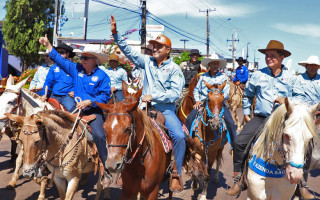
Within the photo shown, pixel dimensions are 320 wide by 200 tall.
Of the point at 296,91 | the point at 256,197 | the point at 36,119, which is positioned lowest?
the point at 256,197

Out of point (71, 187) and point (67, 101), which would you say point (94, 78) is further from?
point (71, 187)

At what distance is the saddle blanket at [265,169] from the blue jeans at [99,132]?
2387 mm

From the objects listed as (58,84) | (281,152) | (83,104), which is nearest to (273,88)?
(281,152)

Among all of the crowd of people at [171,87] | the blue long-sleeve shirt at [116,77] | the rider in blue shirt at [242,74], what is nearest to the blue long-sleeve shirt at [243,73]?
the rider in blue shirt at [242,74]

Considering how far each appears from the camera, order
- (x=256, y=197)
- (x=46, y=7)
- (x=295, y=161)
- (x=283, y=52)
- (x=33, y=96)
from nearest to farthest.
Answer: (x=295, y=161) < (x=256, y=197) < (x=283, y=52) < (x=33, y=96) < (x=46, y=7)

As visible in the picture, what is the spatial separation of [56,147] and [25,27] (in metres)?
24.6

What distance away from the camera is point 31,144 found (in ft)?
13.3

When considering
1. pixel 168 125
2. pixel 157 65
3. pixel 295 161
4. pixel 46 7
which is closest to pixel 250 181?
pixel 295 161

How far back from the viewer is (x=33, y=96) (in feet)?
19.4

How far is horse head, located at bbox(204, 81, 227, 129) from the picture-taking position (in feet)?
20.6

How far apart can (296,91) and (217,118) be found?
1908 mm

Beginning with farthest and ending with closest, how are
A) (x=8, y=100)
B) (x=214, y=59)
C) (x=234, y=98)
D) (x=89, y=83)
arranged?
1. (x=234, y=98)
2. (x=214, y=59)
3. (x=8, y=100)
4. (x=89, y=83)

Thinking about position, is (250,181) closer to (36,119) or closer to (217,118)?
(217,118)

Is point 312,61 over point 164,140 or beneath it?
over
